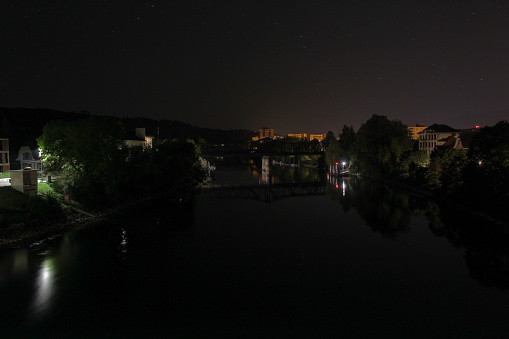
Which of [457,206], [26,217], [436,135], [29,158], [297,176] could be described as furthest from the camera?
[297,176]

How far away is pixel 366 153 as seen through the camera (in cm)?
4616

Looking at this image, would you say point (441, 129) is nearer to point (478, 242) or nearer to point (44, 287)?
point (478, 242)

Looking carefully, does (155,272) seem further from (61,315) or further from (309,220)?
(309,220)

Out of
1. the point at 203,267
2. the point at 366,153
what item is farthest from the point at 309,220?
the point at 366,153

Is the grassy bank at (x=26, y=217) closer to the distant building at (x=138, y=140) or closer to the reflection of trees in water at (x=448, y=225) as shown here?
the reflection of trees in water at (x=448, y=225)

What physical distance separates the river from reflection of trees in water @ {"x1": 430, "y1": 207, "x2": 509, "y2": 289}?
0.26ft

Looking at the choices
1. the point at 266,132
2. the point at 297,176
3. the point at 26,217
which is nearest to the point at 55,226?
the point at 26,217

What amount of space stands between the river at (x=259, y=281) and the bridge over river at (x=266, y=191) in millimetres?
12859

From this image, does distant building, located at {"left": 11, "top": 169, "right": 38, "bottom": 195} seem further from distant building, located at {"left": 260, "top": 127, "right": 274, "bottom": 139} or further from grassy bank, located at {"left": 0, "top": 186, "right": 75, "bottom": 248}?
distant building, located at {"left": 260, "top": 127, "right": 274, "bottom": 139}

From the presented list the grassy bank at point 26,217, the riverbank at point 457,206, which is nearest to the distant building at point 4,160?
the grassy bank at point 26,217

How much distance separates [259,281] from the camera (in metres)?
12.0

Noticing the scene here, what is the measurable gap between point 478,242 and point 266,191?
78.5 feet

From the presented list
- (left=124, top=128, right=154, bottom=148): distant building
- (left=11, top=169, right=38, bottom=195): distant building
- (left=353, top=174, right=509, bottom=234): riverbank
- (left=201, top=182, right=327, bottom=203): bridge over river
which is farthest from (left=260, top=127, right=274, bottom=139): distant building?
(left=11, top=169, right=38, bottom=195): distant building

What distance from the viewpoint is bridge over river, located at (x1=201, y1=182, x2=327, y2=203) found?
34.6 m
